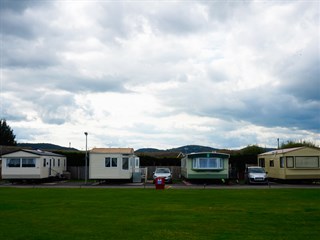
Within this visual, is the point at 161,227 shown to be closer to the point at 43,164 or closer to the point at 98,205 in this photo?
the point at 98,205

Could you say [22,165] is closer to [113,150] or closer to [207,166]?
[113,150]

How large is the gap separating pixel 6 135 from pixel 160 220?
87060mm

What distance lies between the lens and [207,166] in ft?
133

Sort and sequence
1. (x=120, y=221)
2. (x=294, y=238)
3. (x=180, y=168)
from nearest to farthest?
(x=294, y=238)
(x=120, y=221)
(x=180, y=168)

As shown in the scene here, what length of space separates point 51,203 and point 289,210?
35.3 feet

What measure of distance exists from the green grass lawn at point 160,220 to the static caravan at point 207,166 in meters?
18.2

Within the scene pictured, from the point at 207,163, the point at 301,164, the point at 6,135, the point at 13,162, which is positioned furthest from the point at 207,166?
the point at 6,135

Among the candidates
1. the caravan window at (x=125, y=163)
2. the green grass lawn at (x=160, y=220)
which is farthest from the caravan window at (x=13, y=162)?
the green grass lawn at (x=160, y=220)

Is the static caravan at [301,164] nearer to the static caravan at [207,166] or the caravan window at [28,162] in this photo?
the static caravan at [207,166]

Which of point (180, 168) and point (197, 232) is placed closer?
point (197, 232)

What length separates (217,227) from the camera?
14.0 metres

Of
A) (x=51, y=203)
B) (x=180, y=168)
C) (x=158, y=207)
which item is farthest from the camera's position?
(x=180, y=168)

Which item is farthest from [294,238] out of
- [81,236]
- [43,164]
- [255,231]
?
[43,164]

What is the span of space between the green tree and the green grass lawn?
255ft
